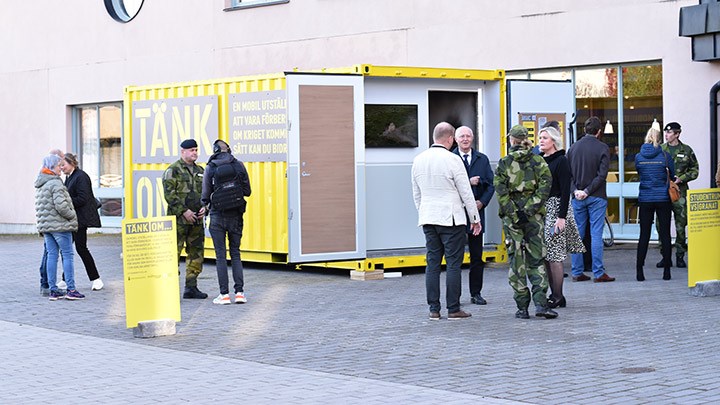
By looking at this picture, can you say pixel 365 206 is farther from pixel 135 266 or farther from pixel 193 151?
pixel 135 266

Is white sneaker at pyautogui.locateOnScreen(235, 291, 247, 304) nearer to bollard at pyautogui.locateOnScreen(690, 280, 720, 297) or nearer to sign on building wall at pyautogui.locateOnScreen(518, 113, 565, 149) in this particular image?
bollard at pyautogui.locateOnScreen(690, 280, 720, 297)

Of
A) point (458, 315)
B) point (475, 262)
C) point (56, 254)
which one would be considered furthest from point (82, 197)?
point (458, 315)

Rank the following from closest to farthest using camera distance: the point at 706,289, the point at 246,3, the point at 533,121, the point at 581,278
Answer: the point at 706,289 < the point at 581,278 < the point at 533,121 < the point at 246,3

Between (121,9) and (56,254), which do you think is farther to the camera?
(121,9)

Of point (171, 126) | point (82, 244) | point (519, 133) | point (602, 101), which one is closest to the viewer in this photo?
point (519, 133)

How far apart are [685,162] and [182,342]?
7866 mm

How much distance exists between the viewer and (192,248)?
47.2ft

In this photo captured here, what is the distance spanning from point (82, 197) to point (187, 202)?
5.35 ft

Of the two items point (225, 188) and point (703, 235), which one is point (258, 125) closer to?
point (225, 188)

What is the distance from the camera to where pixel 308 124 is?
16.0 metres

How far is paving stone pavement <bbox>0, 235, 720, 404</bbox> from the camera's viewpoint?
8359 millimetres

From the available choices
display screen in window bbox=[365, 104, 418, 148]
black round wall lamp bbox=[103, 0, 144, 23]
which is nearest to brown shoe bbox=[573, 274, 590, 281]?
display screen in window bbox=[365, 104, 418, 148]

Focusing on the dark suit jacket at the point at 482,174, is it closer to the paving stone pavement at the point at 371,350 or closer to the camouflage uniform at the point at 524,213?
the paving stone pavement at the point at 371,350

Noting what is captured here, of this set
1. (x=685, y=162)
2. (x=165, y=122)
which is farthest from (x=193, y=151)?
(x=685, y=162)
